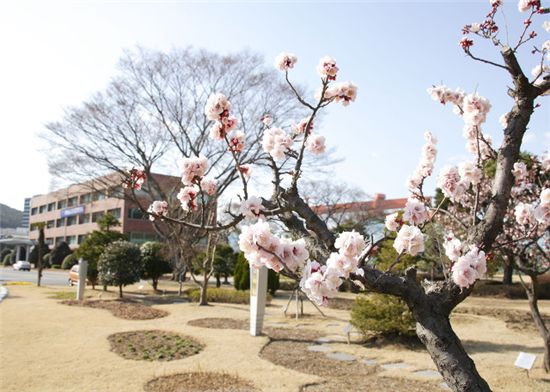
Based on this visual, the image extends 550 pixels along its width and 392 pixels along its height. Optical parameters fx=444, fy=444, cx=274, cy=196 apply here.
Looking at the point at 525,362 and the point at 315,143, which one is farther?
the point at 525,362

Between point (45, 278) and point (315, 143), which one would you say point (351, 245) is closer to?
point (315, 143)

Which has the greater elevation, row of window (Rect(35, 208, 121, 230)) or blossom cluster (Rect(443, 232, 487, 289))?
row of window (Rect(35, 208, 121, 230))

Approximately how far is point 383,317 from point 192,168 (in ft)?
19.7

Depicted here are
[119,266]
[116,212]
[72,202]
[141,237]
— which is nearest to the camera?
[119,266]

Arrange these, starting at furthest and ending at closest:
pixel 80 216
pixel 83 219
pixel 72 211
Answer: pixel 72 211, pixel 80 216, pixel 83 219

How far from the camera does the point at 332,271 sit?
74.3 inches

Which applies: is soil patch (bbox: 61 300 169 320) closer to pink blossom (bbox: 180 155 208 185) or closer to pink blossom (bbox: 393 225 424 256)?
pink blossom (bbox: 180 155 208 185)

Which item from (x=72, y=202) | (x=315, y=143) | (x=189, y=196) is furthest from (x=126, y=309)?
(x=72, y=202)

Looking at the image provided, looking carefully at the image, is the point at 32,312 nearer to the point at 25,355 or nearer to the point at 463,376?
the point at 25,355

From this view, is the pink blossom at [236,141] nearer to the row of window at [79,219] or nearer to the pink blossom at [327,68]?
the pink blossom at [327,68]

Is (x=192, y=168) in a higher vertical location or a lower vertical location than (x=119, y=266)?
higher

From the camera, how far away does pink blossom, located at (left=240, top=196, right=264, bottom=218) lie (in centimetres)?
244

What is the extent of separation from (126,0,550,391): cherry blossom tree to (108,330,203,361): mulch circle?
4000 mm

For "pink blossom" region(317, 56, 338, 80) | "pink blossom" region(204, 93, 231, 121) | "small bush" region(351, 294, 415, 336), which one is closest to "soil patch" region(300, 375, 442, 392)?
"small bush" region(351, 294, 415, 336)
